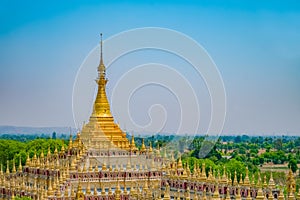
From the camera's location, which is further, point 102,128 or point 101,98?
point 101,98

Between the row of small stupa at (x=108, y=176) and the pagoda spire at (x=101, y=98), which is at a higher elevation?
the pagoda spire at (x=101, y=98)

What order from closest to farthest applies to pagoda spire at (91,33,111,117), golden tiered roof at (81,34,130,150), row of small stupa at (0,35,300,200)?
row of small stupa at (0,35,300,200)
golden tiered roof at (81,34,130,150)
pagoda spire at (91,33,111,117)

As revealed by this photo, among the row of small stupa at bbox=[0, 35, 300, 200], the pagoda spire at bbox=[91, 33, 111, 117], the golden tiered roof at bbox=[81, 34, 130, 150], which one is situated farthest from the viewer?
the pagoda spire at bbox=[91, 33, 111, 117]

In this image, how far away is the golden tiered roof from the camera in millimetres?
31294

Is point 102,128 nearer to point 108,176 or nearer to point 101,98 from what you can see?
point 101,98

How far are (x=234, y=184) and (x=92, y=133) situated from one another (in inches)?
426

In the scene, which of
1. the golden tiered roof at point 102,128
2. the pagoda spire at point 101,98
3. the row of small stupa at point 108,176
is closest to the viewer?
the row of small stupa at point 108,176

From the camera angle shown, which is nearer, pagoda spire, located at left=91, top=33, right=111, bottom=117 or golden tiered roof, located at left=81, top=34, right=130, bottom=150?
golden tiered roof, located at left=81, top=34, right=130, bottom=150

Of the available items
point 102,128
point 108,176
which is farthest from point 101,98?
point 108,176

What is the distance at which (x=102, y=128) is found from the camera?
3228 cm

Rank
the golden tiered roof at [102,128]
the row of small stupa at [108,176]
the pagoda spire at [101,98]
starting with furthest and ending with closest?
the pagoda spire at [101,98], the golden tiered roof at [102,128], the row of small stupa at [108,176]

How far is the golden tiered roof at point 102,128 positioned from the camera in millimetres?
31294

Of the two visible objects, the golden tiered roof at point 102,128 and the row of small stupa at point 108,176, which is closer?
the row of small stupa at point 108,176

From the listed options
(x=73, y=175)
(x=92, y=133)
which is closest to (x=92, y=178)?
(x=73, y=175)
